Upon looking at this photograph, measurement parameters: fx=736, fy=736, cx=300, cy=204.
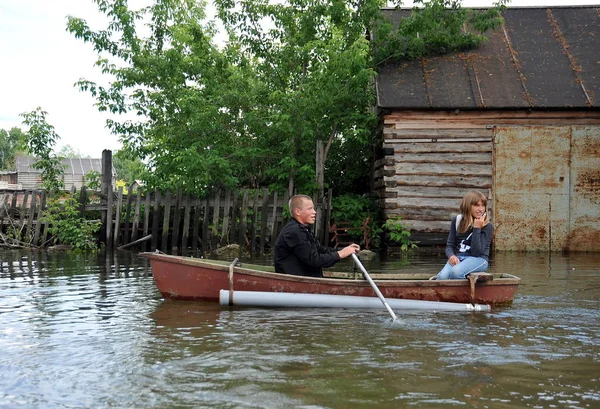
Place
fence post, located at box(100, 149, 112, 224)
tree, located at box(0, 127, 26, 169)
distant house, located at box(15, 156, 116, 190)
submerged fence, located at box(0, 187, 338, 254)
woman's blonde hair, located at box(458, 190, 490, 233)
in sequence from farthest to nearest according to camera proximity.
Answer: tree, located at box(0, 127, 26, 169) → distant house, located at box(15, 156, 116, 190) → fence post, located at box(100, 149, 112, 224) → submerged fence, located at box(0, 187, 338, 254) → woman's blonde hair, located at box(458, 190, 490, 233)

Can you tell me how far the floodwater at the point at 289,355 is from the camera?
4.80 metres

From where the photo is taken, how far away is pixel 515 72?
59.1 feet

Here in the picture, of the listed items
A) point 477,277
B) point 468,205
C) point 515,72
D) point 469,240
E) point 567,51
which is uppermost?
point 567,51

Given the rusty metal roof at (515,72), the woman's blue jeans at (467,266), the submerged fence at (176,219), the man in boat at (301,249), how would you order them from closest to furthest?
the man in boat at (301,249), the woman's blue jeans at (467,266), the rusty metal roof at (515,72), the submerged fence at (176,219)

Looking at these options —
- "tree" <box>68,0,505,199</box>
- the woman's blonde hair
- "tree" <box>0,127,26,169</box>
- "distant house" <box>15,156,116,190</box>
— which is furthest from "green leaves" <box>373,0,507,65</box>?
"tree" <box>0,127,26,169</box>

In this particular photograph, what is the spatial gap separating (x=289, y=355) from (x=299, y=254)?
2654mm

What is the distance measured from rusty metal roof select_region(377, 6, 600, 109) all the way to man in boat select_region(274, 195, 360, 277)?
28.2 ft

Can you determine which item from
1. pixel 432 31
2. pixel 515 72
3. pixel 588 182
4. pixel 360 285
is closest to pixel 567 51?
pixel 515 72

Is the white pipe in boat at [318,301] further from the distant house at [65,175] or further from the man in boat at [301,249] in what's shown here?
the distant house at [65,175]

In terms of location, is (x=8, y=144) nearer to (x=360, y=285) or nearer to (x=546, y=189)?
(x=546, y=189)

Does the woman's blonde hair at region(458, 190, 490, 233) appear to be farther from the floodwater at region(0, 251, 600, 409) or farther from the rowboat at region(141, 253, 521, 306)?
the floodwater at region(0, 251, 600, 409)

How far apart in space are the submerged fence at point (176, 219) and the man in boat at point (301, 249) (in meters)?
8.21

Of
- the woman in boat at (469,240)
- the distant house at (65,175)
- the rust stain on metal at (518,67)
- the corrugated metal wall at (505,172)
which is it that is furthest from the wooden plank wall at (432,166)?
the distant house at (65,175)

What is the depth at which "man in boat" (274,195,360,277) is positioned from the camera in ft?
27.8
